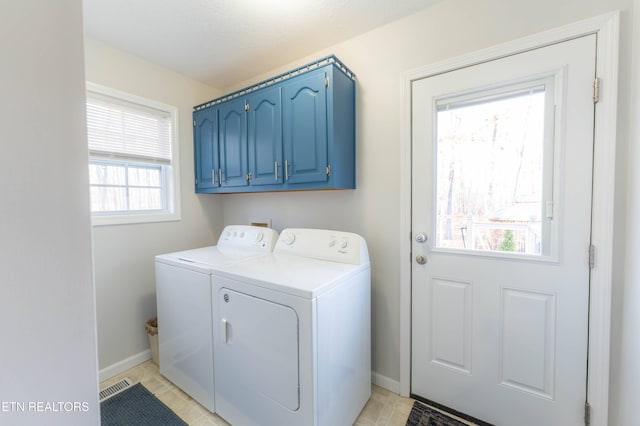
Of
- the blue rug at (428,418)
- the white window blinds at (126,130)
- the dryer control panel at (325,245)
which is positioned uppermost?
the white window blinds at (126,130)

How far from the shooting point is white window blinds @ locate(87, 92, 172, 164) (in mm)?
1904

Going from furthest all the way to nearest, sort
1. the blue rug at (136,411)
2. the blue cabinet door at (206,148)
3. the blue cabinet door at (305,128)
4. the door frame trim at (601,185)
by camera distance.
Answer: the blue cabinet door at (206,148), the blue cabinet door at (305,128), the blue rug at (136,411), the door frame trim at (601,185)

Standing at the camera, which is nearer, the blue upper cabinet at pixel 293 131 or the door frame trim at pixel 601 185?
the door frame trim at pixel 601 185

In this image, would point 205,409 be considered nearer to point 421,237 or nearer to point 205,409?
point 205,409

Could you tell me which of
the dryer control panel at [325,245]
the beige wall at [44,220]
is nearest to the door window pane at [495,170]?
the dryer control panel at [325,245]

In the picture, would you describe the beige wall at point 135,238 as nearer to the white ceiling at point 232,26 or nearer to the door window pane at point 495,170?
the white ceiling at point 232,26

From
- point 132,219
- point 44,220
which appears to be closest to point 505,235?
point 44,220

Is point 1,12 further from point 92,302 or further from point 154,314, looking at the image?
point 154,314

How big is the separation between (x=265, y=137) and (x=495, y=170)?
1.51m

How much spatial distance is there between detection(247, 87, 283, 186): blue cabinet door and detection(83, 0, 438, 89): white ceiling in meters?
0.38

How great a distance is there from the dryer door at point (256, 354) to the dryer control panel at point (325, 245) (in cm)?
54

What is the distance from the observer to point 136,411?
5.37ft

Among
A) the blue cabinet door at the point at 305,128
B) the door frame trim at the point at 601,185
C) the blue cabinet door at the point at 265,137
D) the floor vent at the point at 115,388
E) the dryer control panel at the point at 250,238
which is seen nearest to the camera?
the door frame trim at the point at 601,185

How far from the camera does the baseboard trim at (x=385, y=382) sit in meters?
1.78
